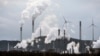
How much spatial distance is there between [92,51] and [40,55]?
1917 cm

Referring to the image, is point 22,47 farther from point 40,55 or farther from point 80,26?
point 40,55

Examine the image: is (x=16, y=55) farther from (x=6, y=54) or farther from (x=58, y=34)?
(x=58, y=34)

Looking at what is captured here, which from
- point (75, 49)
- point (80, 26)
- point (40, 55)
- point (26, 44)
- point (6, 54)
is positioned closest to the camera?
point (40, 55)

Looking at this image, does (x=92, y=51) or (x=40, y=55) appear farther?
(x=40, y=55)

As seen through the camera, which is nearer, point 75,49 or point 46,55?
point 46,55

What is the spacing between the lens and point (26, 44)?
7441 inches

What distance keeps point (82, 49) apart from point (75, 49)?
27620 mm

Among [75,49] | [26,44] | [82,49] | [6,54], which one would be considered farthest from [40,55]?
[82,49]

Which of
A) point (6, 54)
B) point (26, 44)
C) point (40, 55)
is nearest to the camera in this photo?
point (40, 55)

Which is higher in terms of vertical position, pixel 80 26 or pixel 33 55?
pixel 80 26

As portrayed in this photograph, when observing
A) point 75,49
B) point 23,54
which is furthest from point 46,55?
point 75,49

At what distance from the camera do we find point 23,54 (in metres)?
128

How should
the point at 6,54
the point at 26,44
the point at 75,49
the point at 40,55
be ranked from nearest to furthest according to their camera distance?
the point at 40,55, the point at 6,54, the point at 75,49, the point at 26,44

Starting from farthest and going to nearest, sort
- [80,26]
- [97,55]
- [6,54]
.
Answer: [80,26]
[6,54]
[97,55]
